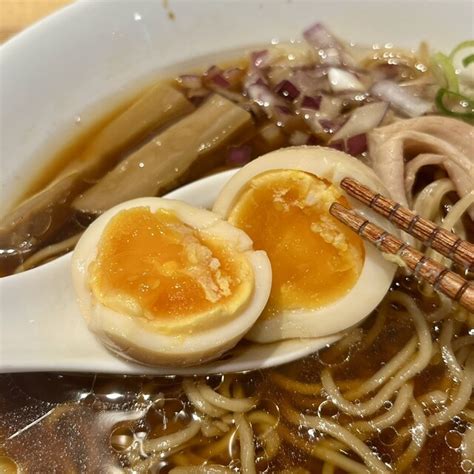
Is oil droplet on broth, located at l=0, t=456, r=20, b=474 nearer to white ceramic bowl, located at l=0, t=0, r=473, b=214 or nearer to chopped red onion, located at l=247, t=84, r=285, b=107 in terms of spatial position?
white ceramic bowl, located at l=0, t=0, r=473, b=214

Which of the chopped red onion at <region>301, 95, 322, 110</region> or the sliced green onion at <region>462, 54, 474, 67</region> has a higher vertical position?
the sliced green onion at <region>462, 54, 474, 67</region>

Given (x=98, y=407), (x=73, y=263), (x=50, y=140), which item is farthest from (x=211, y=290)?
(x=50, y=140)

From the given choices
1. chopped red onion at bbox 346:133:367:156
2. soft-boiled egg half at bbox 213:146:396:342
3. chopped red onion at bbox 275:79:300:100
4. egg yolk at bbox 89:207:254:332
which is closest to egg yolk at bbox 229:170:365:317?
soft-boiled egg half at bbox 213:146:396:342

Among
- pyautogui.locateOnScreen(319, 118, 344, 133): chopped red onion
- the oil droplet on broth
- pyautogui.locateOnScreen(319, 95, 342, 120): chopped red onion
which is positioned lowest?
the oil droplet on broth

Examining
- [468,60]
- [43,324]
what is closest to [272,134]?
[468,60]

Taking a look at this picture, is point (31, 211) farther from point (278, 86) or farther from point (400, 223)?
point (400, 223)

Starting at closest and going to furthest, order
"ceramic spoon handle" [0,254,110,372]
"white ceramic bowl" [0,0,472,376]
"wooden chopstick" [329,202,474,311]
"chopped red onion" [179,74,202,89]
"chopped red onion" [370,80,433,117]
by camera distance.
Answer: "wooden chopstick" [329,202,474,311]
"ceramic spoon handle" [0,254,110,372]
"white ceramic bowl" [0,0,472,376]
"chopped red onion" [370,80,433,117]
"chopped red onion" [179,74,202,89]

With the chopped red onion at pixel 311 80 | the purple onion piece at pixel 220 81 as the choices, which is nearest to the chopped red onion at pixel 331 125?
A: the chopped red onion at pixel 311 80

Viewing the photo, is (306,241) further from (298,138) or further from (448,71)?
(448,71)

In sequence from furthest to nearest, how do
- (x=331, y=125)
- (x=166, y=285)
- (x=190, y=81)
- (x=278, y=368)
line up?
1. (x=190, y=81)
2. (x=331, y=125)
3. (x=278, y=368)
4. (x=166, y=285)
